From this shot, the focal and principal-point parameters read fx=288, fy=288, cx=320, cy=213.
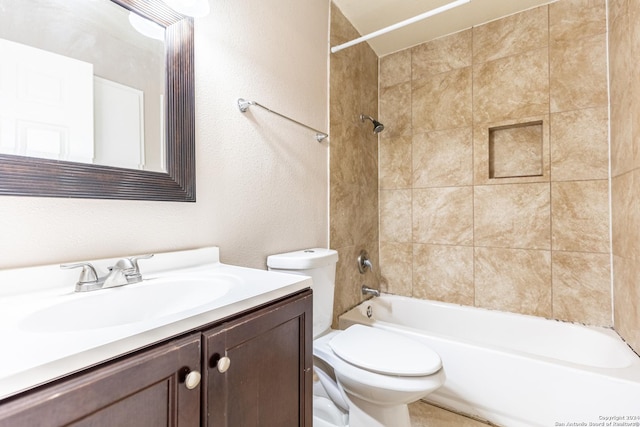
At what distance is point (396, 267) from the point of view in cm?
235

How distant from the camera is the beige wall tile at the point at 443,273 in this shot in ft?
6.81

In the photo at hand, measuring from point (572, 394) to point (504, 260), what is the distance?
855 millimetres

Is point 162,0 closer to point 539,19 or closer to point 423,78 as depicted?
point 423,78

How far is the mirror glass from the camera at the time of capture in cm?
69

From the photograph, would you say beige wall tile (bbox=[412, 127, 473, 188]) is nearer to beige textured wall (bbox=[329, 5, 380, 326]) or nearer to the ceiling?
beige textured wall (bbox=[329, 5, 380, 326])

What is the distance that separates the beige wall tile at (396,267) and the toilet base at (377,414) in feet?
3.86

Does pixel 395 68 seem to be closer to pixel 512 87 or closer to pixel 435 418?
pixel 512 87

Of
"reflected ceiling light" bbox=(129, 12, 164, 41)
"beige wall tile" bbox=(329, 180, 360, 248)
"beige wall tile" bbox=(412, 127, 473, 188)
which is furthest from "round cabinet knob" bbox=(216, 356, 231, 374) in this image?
"beige wall tile" bbox=(412, 127, 473, 188)

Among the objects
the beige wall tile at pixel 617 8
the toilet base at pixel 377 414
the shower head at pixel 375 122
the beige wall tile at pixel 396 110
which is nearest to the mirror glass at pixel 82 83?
the toilet base at pixel 377 414

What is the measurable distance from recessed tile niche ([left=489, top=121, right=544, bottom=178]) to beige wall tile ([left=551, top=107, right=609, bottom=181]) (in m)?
0.09

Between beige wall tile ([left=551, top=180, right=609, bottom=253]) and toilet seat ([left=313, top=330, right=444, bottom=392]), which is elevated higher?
beige wall tile ([left=551, top=180, right=609, bottom=253])

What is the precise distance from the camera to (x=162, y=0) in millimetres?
958

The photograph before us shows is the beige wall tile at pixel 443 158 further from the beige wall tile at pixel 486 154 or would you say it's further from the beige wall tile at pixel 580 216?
the beige wall tile at pixel 580 216

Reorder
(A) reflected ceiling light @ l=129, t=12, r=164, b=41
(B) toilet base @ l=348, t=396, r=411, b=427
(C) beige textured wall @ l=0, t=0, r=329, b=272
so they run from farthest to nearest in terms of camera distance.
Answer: (B) toilet base @ l=348, t=396, r=411, b=427 < (A) reflected ceiling light @ l=129, t=12, r=164, b=41 < (C) beige textured wall @ l=0, t=0, r=329, b=272
